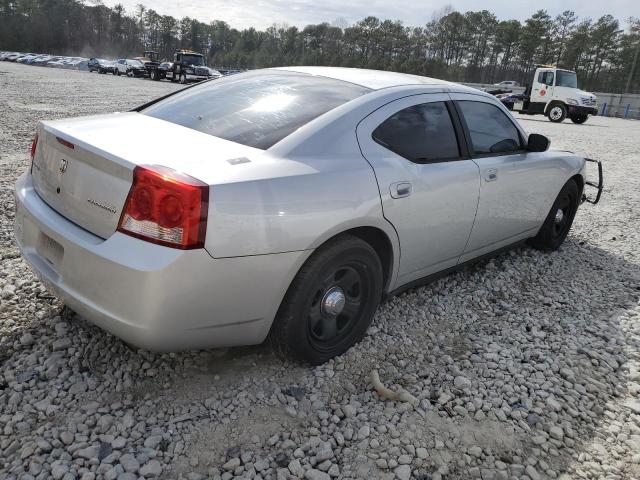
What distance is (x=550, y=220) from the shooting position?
4812 mm

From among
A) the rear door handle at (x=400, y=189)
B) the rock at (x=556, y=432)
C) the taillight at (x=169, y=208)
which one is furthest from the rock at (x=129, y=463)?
the rock at (x=556, y=432)

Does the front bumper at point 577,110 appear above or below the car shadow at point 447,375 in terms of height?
above

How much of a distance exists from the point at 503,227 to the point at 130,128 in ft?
9.25

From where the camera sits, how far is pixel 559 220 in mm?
5023

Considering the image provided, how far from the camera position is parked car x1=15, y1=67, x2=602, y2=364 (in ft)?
6.84

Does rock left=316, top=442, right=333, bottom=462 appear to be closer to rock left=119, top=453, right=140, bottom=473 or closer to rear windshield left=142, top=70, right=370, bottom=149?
rock left=119, top=453, right=140, bottom=473

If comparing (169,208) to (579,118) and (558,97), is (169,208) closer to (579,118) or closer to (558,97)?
(558,97)

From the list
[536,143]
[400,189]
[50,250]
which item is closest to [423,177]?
[400,189]

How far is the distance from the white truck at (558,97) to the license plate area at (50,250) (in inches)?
1003

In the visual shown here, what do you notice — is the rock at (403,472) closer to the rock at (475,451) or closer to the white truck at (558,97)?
the rock at (475,451)

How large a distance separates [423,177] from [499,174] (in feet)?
3.15

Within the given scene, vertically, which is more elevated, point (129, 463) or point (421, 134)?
point (421, 134)

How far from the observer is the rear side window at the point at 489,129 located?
357cm

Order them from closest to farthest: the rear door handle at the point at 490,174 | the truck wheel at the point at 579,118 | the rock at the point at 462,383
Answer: the rock at the point at 462,383
the rear door handle at the point at 490,174
the truck wheel at the point at 579,118
